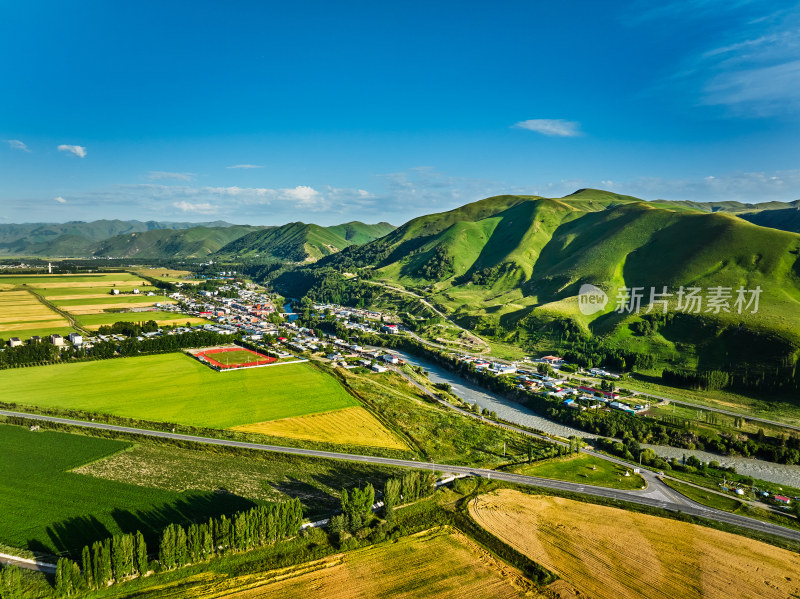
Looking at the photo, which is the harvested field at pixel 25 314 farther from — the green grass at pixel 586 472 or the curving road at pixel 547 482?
the green grass at pixel 586 472

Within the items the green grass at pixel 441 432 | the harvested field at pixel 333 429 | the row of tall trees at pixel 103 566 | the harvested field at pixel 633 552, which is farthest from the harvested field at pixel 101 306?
the harvested field at pixel 633 552

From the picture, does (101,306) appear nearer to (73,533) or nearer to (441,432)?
(441,432)

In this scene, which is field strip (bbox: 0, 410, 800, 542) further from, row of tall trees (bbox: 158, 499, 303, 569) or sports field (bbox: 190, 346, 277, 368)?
sports field (bbox: 190, 346, 277, 368)

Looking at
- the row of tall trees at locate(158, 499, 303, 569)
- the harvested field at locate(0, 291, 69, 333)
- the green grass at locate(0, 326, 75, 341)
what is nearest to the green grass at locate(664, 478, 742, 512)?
the row of tall trees at locate(158, 499, 303, 569)

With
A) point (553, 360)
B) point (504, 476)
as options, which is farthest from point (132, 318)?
point (504, 476)

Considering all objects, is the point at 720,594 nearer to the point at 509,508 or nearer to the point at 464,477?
the point at 509,508

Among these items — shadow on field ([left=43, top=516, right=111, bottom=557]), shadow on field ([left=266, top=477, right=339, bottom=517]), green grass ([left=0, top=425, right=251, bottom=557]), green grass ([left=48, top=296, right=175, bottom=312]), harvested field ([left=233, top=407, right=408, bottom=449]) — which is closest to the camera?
shadow on field ([left=43, top=516, right=111, bottom=557])
